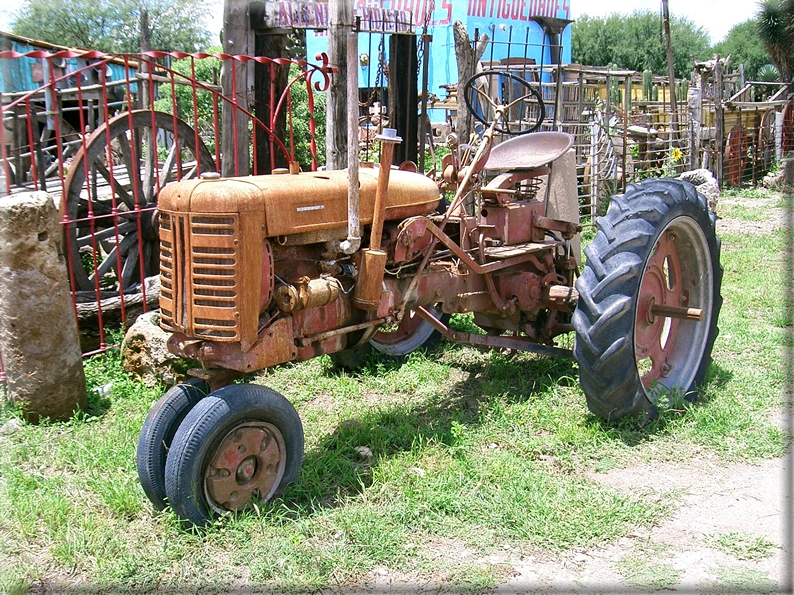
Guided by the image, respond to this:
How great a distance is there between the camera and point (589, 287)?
4.06 meters

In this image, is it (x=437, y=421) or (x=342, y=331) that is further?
(x=437, y=421)

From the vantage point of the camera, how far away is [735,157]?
15773mm

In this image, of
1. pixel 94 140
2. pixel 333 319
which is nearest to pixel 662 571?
pixel 333 319

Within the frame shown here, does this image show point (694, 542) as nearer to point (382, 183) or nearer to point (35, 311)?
point (382, 183)

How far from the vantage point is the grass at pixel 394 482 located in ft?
9.84

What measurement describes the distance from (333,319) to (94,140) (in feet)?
9.72

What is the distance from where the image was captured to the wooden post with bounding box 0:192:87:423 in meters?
4.28

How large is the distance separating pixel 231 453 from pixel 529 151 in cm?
315

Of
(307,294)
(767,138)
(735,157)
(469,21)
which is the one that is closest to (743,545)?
(307,294)

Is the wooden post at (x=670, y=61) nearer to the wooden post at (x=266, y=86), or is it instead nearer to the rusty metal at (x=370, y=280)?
the wooden post at (x=266, y=86)

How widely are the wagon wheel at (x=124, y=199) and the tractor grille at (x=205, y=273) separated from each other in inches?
86.9

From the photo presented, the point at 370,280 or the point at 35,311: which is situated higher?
the point at 370,280

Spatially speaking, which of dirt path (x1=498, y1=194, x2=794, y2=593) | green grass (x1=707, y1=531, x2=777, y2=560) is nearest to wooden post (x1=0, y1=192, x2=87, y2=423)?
dirt path (x1=498, y1=194, x2=794, y2=593)

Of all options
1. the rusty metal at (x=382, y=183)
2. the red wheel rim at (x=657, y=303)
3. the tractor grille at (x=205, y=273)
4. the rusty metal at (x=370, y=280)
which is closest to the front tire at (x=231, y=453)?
the tractor grille at (x=205, y=273)
